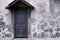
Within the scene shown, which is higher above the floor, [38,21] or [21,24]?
[38,21]

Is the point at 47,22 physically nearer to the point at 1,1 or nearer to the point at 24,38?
the point at 24,38

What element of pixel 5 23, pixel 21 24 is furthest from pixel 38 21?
pixel 5 23

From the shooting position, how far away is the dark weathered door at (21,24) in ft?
26.5

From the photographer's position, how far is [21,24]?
8086mm

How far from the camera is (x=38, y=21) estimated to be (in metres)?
8.00

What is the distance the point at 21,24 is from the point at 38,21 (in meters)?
0.75

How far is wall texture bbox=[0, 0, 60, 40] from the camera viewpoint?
797 centimetres

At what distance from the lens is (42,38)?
799 cm

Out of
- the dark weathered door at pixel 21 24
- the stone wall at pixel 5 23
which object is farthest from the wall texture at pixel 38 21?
the dark weathered door at pixel 21 24

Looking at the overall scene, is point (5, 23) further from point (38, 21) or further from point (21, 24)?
point (38, 21)

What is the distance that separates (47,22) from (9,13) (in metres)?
1.69

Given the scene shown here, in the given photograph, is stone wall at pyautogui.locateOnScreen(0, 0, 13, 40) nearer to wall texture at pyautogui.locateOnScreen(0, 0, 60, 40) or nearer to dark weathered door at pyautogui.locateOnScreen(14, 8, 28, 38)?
wall texture at pyautogui.locateOnScreen(0, 0, 60, 40)

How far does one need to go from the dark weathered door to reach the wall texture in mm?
240

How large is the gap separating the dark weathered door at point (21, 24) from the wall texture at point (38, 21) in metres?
0.24
